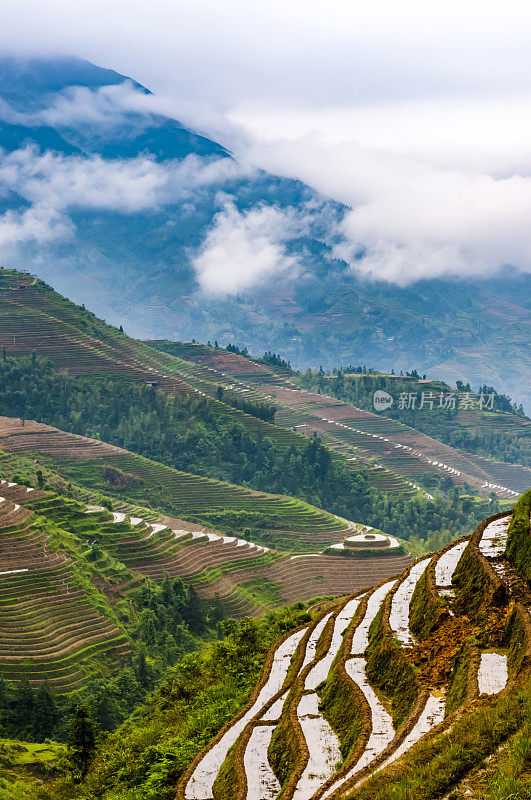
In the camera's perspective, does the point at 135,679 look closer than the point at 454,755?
No

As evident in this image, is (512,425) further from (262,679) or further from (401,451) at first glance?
(262,679)

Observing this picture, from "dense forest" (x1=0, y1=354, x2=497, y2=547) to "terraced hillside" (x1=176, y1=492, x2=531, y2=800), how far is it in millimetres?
92203

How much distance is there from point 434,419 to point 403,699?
16519 cm

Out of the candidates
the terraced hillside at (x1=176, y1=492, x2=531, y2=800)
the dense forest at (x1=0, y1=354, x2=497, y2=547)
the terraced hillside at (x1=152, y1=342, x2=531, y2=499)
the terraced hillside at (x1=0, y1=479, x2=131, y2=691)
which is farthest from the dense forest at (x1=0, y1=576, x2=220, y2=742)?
the terraced hillside at (x1=152, y1=342, x2=531, y2=499)

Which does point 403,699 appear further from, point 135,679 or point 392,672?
point 135,679

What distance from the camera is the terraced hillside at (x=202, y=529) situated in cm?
6400

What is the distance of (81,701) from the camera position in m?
40.4

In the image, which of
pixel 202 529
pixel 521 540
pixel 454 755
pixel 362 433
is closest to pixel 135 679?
pixel 521 540

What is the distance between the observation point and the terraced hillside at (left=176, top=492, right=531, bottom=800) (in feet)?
35.3

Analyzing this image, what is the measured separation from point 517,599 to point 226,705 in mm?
7675

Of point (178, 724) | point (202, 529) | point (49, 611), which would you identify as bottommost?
point (49, 611)

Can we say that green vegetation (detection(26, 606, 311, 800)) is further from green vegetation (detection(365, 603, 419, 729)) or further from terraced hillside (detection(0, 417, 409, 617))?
terraced hillside (detection(0, 417, 409, 617))

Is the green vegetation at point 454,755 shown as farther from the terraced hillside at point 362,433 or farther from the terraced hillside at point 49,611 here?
the terraced hillside at point 362,433

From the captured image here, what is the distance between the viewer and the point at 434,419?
177250mm
